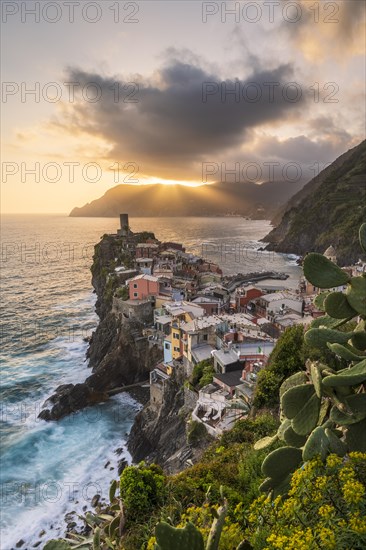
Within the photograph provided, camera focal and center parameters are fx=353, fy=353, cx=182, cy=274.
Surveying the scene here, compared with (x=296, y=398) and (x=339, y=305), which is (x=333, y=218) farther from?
(x=296, y=398)

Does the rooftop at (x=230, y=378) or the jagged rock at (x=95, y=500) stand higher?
the rooftop at (x=230, y=378)

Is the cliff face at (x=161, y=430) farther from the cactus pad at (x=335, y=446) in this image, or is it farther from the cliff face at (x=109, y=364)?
the cactus pad at (x=335, y=446)

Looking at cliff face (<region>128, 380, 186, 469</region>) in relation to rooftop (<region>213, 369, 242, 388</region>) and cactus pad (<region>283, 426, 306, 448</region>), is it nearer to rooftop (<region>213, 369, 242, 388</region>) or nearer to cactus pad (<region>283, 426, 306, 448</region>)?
rooftop (<region>213, 369, 242, 388</region>)

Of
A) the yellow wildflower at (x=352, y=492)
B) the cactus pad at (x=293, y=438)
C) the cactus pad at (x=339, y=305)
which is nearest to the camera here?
the yellow wildflower at (x=352, y=492)

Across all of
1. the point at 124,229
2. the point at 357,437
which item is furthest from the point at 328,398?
the point at 124,229

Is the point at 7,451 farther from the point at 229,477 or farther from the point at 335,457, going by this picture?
the point at 335,457

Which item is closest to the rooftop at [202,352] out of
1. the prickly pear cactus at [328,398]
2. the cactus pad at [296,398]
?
the prickly pear cactus at [328,398]

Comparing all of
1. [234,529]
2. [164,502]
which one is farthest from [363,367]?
[164,502]
